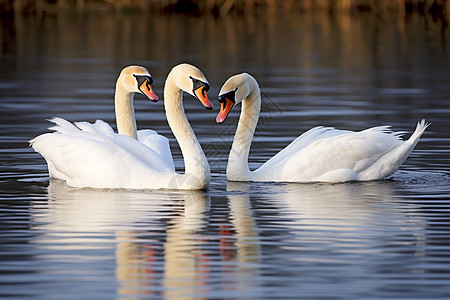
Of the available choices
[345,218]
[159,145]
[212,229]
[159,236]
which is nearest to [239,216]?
[212,229]

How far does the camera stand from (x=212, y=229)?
30.9 ft

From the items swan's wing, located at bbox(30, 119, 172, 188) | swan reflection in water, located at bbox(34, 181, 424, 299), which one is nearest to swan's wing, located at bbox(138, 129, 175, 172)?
swan's wing, located at bbox(30, 119, 172, 188)

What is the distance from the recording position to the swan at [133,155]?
11.3 meters

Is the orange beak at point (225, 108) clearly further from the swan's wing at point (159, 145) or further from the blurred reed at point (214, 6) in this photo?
the blurred reed at point (214, 6)

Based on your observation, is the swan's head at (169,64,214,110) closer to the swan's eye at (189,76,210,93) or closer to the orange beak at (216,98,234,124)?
the swan's eye at (189,76,210,93)

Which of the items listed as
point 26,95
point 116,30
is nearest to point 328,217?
point 26,95

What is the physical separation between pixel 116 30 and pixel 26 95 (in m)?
15.9

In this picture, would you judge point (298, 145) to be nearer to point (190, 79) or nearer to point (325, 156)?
point (325, 156)

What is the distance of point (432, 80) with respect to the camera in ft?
75.2

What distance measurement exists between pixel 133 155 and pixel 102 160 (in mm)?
301

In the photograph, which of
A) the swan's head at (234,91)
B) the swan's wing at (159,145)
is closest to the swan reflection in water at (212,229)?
the swan's wing at (159,145)

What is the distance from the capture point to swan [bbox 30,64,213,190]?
11312 mm

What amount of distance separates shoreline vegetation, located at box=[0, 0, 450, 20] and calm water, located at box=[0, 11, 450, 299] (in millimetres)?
18460

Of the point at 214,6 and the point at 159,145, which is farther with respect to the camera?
the point at 214,6
